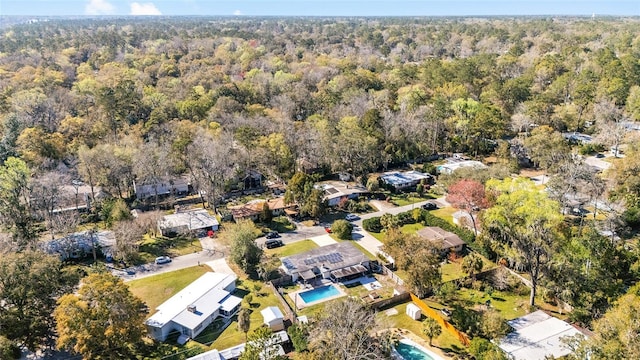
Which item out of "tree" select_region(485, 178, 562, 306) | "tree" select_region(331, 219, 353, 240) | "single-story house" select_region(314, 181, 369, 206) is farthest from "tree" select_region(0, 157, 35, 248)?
"tree" select_region(485, 178, 562, 306)

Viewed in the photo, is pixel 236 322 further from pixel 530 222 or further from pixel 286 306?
pixel 530 222

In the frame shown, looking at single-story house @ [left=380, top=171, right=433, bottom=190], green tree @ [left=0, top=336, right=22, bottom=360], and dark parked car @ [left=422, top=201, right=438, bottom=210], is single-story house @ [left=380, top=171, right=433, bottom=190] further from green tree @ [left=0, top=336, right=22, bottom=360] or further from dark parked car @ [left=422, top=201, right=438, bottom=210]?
green tree @ [left=0, top=336, right=22, bottom=360]

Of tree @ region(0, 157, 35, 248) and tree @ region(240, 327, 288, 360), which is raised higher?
tree @ region(0, 157, 35, 248)

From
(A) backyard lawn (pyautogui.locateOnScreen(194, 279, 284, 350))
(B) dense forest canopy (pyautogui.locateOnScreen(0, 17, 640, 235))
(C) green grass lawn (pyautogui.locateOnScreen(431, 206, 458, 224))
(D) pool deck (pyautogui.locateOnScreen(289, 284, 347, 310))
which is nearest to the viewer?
(A) backyard lawn (pyautogui.locateOnScreen(194, 279, 284, 350))

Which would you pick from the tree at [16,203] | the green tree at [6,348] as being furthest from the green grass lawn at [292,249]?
the green tree at [6,348]

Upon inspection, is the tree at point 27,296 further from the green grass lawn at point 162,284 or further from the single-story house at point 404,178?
the single-story house at point 404,178

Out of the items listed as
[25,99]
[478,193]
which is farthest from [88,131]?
[478,193]

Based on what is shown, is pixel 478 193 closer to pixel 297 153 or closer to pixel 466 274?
pixel 466 274
